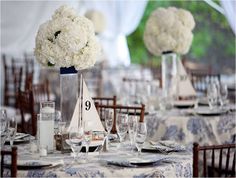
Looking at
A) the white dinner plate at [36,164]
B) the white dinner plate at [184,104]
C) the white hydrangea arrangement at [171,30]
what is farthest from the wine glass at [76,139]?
the white hydrangea arrangement at [171,30]

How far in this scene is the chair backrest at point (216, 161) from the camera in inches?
107

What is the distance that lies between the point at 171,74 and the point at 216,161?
50.4 inches

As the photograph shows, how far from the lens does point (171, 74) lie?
495cm

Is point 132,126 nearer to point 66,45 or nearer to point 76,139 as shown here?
point 76,139

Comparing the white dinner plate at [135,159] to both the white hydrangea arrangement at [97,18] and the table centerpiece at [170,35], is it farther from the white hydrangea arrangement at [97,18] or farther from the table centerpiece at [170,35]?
the white hydrangea arrangement at [97,18]

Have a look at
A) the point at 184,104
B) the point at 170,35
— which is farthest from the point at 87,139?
the point at 170,35

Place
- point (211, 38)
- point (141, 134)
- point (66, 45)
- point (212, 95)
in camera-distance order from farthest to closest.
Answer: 1. point (211, 38)
2. point (212, 95)
3. point (66, 45)
4. point (141, 134)

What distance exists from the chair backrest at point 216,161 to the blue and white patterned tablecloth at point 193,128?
0.13 metres

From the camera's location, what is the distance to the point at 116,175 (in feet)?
7.92

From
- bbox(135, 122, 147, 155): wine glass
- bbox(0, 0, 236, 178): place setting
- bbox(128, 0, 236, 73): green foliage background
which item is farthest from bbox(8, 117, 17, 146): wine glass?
bbox(128, 0, 236, 73): green foliage background

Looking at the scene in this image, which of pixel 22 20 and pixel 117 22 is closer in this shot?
pixel 22 20

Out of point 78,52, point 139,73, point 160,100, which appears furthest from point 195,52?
point 78,52

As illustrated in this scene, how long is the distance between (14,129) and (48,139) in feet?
0.62

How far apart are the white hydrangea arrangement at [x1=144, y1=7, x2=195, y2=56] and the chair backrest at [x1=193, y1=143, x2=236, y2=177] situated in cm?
103
